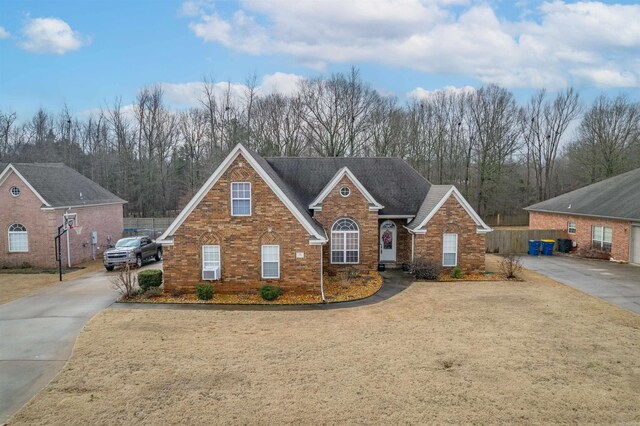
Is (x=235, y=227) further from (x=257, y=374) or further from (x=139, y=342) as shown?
(x=257, y=374)

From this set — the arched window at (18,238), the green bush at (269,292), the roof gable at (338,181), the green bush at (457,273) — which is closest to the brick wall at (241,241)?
the green bush at (269,292)

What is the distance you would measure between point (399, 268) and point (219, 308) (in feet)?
35.2

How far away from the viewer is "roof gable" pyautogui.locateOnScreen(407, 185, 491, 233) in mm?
20219

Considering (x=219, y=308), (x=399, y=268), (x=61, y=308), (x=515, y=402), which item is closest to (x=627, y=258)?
(x=399, y=268)

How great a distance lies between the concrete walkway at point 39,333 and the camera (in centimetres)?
868

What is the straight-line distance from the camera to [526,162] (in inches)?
2133

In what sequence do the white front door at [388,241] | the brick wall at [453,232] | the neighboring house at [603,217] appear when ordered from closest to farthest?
the brick wall at [453,232], the white front door at [388,241], the neighboring house at [603,217]

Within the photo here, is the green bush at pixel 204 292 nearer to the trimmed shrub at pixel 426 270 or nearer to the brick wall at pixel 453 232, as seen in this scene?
the trimmed shrub at pixel 426 270

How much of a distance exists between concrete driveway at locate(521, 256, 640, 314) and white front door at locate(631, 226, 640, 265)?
0.83 m

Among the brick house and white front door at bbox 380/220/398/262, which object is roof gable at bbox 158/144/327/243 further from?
white front door at bbox 380/220/398/262

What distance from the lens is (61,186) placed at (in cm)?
2612

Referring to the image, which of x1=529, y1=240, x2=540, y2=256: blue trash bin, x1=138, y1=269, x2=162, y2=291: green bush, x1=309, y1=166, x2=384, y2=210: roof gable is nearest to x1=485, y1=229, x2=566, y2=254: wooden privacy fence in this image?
x1=529, y1=240, x2=540, y2=256: blue trash bin

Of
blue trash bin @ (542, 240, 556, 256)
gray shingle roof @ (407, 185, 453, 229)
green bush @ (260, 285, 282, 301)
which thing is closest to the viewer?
green bush @ (260, 285, 282, 301)

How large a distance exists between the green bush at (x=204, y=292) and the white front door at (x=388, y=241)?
10.2 metres
